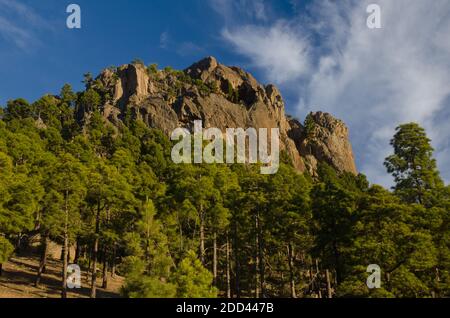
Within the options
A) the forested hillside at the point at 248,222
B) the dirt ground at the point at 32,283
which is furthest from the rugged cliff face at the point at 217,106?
the forested hillside at the point at 248,222

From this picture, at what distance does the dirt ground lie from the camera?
86.7ft

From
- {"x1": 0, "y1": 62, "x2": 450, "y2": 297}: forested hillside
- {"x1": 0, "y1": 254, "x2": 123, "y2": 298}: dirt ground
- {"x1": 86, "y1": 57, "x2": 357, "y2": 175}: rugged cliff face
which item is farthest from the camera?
{"x1": 86, "y1": 57, "x2": 357, "y2": 175}: rugged cliff face

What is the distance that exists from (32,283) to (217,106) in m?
75.0

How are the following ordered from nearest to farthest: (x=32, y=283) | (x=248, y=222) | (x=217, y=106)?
(x=32, y=283) → (x=248, y=222) → (x=217, y=106)

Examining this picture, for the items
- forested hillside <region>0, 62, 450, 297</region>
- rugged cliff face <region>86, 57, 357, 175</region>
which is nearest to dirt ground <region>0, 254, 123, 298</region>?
forested hillside <region>0, 62, 450, 297</region>

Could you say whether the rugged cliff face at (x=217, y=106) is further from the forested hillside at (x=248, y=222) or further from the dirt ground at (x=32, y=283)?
the forested hillside at (x=248, y=222)

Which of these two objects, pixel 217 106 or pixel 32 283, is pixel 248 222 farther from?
pixel 217 106

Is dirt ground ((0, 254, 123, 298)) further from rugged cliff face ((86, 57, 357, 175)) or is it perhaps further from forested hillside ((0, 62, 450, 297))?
rugged cliff face ((86, 57, 357, 175))

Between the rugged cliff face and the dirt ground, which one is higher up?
the rugged cliff face

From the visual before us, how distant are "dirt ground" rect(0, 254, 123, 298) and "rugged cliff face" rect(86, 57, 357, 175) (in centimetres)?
5315

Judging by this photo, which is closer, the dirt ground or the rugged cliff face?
the dirt ground

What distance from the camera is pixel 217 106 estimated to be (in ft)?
329

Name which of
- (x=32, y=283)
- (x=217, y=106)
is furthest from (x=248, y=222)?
(x=217, y=106)

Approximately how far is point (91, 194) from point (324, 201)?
1593cm
